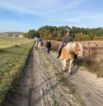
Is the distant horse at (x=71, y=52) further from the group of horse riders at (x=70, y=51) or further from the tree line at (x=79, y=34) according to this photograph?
the tree line at (x=79, y=34)

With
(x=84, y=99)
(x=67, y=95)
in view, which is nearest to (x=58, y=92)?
(x=67, y=95)

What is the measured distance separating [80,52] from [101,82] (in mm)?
3009

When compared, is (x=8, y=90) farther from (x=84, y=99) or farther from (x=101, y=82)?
(x=101, y=82)

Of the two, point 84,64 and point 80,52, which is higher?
point 80,52

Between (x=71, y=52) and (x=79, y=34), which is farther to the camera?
(x=79, y=34)

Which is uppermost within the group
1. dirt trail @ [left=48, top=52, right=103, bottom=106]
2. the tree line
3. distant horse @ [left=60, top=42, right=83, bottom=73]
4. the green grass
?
distant horse @ [left=60, top=42, right=83, bottom=73]

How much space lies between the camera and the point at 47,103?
8695mm

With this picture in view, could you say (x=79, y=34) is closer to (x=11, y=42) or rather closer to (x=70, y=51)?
(x=11, y=42)

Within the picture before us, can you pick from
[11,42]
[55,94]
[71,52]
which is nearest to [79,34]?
[11,42]

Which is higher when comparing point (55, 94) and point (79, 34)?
point (55, 94)

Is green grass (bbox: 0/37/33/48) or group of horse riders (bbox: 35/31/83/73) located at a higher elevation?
group of horse riders (bbox: 35/31/83/73)

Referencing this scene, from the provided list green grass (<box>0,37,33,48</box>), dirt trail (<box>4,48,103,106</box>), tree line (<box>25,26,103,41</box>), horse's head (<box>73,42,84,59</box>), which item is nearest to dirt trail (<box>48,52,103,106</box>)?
dirt trail (<box>4,48,103,106</box>)

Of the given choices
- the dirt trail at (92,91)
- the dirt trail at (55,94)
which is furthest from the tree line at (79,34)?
the dirt trail at (55,94)

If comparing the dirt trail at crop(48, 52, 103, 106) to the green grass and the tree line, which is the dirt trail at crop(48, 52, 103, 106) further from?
the green grass
